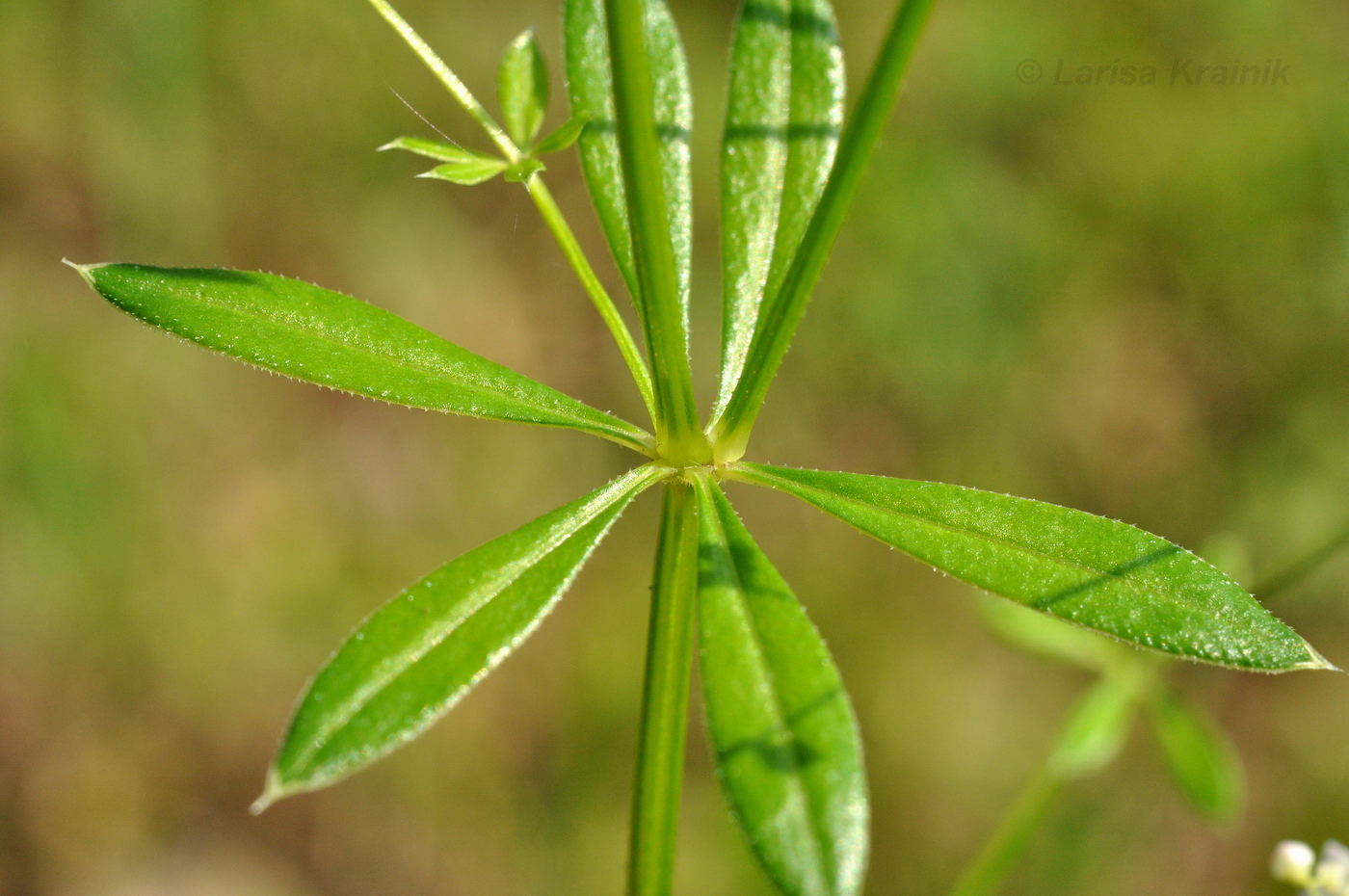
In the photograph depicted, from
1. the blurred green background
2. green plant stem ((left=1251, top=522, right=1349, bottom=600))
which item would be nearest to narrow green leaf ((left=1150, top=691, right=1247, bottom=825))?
green plant stem ((left=1251, top=522, right=1349, bottom=600))

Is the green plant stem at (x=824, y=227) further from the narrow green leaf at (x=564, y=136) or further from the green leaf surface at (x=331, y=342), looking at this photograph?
the narrow green leaf at (x=564, y=136)

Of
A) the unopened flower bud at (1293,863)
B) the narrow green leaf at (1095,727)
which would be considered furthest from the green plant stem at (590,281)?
→ the narrow green leaf at (1095,727)

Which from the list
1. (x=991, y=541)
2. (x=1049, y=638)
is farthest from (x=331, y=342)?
(x=1049, y=638)

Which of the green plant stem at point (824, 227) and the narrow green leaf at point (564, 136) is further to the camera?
the narrow green leaf at point (564, 136)

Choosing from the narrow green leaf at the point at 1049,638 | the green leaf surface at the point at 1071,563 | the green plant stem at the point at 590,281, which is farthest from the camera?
the narrow green leaf at the point at 1049,638

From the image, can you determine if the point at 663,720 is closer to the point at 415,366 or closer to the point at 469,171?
the point at 415,366

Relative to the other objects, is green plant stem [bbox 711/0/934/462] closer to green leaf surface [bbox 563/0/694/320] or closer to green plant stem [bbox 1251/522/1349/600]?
green leaf surface [bbox 563/0/694/320]
